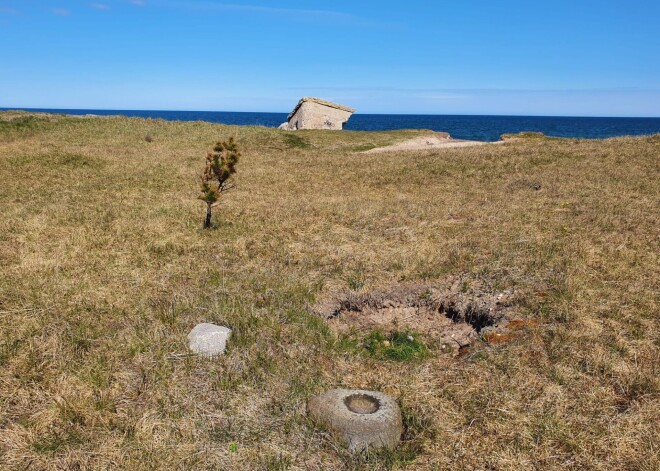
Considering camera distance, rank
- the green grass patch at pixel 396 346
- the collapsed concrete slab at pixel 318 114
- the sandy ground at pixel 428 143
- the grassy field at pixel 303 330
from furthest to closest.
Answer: the collapsed concrete slab at pixel 318 114 < the sandy ground at pixel 428 143 < the green grass patch at pixel 396 346 < the grassy field at pixel 303 330

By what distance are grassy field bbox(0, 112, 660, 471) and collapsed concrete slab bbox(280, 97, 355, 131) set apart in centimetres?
3306

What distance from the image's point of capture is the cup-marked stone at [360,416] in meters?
5.09

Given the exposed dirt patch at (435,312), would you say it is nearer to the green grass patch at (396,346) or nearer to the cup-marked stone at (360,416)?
the green grass patch at (396,346)

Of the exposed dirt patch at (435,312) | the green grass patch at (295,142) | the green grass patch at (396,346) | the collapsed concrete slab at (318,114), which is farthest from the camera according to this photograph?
the collapsed concrete slab at (318,114)

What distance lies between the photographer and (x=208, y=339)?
683 cm

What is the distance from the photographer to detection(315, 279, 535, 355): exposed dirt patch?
25.6ft

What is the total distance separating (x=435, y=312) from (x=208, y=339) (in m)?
4.38

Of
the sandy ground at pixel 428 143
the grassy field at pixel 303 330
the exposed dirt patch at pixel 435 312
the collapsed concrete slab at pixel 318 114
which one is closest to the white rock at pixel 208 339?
the grassy field at pixel 303 330

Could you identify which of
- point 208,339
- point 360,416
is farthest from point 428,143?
point 360,416

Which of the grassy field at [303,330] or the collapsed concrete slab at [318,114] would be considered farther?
the collapsed concrete slab at [318,114]

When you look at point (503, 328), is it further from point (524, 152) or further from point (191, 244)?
point (524, 152)

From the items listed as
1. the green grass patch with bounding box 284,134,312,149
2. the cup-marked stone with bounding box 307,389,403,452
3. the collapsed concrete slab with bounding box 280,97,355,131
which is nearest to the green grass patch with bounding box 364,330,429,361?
the cup-marked stone with bounding box 307,389,403,452

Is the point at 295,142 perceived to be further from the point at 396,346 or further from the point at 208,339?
the point at 208,339

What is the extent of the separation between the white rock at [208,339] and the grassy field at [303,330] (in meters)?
0.16
